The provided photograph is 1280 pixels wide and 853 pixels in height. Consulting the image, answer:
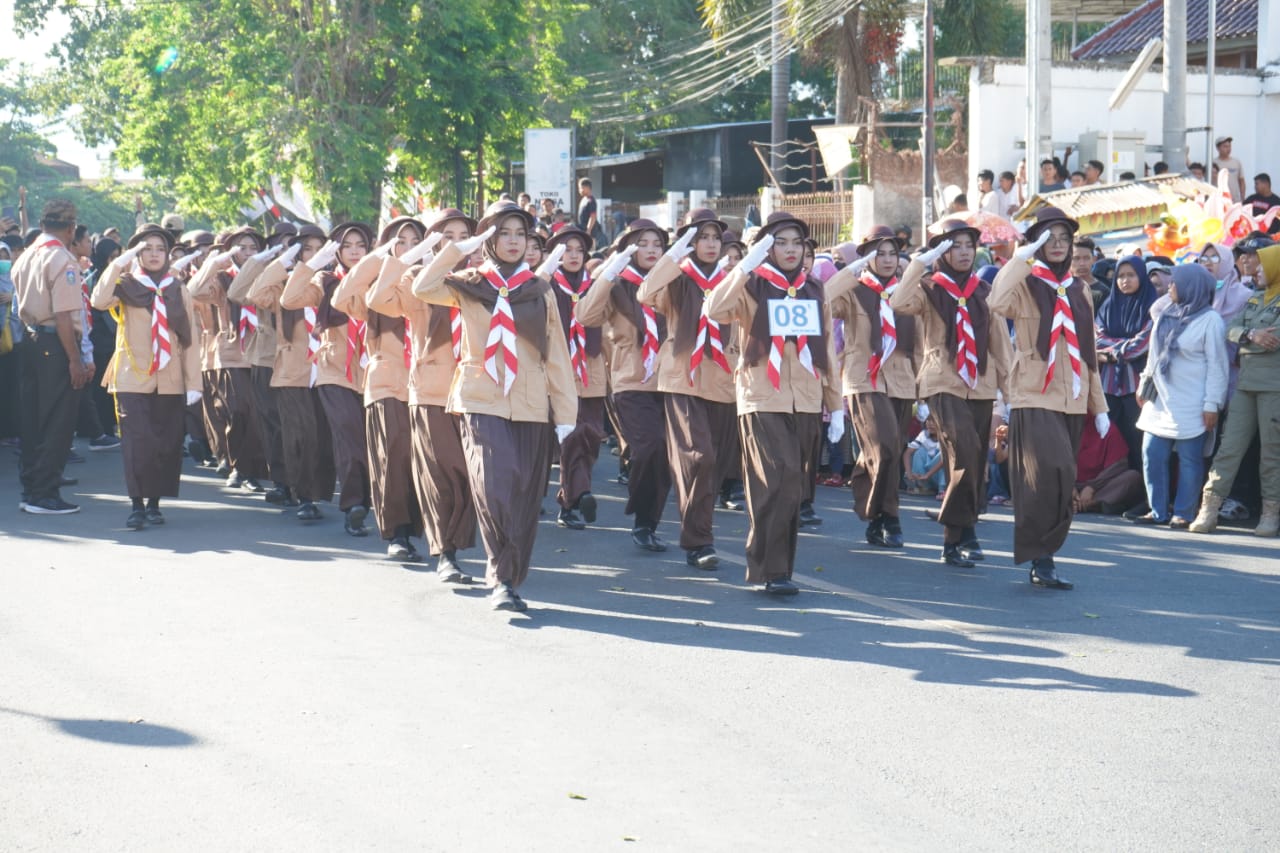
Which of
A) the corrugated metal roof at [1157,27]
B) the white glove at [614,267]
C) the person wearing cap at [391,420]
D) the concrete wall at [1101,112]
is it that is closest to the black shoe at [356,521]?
the person wearing cap at [391,420]

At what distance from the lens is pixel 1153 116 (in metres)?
27.2

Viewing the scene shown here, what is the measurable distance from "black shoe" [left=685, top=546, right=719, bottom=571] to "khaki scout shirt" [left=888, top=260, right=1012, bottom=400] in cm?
177

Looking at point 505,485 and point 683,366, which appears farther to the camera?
point 683,366

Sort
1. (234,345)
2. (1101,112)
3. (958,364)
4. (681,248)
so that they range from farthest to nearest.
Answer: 1. (1101,112)
2. (234,345)
3. (958,364)
4. (681,248)

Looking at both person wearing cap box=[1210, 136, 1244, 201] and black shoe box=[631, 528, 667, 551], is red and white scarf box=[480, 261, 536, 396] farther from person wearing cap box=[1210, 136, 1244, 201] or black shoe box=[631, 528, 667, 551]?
person wearing cap box=[1210, 136, 1244, 201]

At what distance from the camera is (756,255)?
8.97 m

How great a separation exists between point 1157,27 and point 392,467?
27.1 meters

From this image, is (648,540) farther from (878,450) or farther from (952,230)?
(952,230)

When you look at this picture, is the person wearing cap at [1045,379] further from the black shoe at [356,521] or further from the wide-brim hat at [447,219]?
the black shoe at [356,521]

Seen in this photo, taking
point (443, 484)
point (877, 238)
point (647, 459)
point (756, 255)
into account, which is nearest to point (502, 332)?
point (443, 484)

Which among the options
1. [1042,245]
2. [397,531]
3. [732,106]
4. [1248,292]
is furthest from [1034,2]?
[732,106]

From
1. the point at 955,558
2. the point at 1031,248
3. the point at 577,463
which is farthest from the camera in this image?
the point at 577,463

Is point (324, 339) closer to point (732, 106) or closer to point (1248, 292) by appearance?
point (1248, 292)

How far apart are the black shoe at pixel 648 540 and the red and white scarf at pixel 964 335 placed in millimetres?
2250
